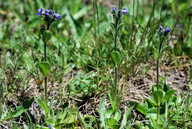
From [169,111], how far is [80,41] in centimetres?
158

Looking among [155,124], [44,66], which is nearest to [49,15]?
[44,66]

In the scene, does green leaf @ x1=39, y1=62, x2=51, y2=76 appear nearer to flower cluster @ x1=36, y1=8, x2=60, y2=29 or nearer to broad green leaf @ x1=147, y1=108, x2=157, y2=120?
flower cluster @ x1=36, y1=8, x2=60, y2=29

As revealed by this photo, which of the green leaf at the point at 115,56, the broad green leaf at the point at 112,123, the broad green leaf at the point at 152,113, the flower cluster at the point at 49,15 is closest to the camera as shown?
the flower cluster at the point at 49,15

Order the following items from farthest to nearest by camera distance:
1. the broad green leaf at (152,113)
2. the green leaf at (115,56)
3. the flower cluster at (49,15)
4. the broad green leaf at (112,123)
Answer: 1. the broad green leaf at (152,113)
2. the broad green leaf at (112,123)
3. the green leaf at (115,56)
4. the flower cluster at (49,15)

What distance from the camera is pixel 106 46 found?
277cm

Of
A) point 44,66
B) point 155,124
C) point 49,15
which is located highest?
point 49,15

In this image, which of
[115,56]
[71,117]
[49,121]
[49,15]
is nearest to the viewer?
[49,15]

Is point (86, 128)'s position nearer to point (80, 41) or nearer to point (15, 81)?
point (15, 81)

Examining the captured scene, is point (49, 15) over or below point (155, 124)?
over

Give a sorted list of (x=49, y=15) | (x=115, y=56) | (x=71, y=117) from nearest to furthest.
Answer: (x=49, y=15)
(x=115, y=56)
(x=71, y=117)

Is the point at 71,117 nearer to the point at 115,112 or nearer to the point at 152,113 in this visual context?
the point at 115,112

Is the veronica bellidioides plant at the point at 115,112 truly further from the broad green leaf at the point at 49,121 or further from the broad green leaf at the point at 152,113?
the broad green leaf at the point at 49,121

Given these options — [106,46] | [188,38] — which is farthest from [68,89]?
[188,38]

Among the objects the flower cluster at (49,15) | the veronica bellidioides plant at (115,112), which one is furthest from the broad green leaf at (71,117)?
the flower cluster at (49,15)
